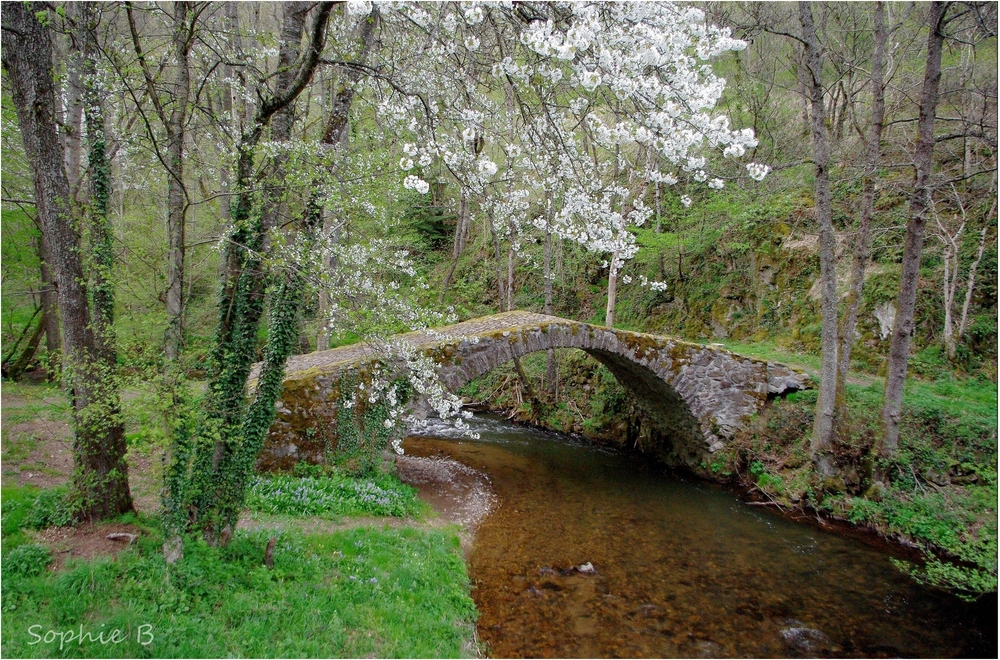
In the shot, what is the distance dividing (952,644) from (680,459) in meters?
5.82

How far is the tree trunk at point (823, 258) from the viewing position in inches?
281

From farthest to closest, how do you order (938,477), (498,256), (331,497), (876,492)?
(498,256)
(876,492)
(938,477)
(331,497)

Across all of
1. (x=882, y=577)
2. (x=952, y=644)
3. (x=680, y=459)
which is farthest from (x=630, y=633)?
(x=680, y=459)

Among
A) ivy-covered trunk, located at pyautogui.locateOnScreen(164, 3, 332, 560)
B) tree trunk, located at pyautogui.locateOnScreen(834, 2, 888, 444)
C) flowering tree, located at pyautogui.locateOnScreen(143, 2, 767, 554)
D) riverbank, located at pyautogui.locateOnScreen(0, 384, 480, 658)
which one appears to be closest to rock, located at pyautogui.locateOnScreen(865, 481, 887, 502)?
tree trunk, located at pyautogui.locateOnScreen(834, 2, 888, 444)

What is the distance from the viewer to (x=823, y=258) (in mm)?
7699

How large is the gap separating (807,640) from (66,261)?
7.61 meters

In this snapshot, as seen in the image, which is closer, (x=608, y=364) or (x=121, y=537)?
(x=121, y=537)

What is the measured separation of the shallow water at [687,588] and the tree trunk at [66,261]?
3792mm

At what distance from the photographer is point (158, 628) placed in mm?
3189

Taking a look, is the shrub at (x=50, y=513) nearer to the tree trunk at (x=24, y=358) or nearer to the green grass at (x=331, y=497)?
the green grass at (x=331, y=497)

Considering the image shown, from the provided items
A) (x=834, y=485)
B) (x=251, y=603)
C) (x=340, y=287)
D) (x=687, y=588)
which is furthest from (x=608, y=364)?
(x=251, y=603)

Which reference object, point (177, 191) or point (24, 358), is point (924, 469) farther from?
point (24, 358)

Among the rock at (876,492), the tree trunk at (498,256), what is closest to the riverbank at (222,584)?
the tree trunk at (498,256)

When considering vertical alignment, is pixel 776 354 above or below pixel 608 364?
above
